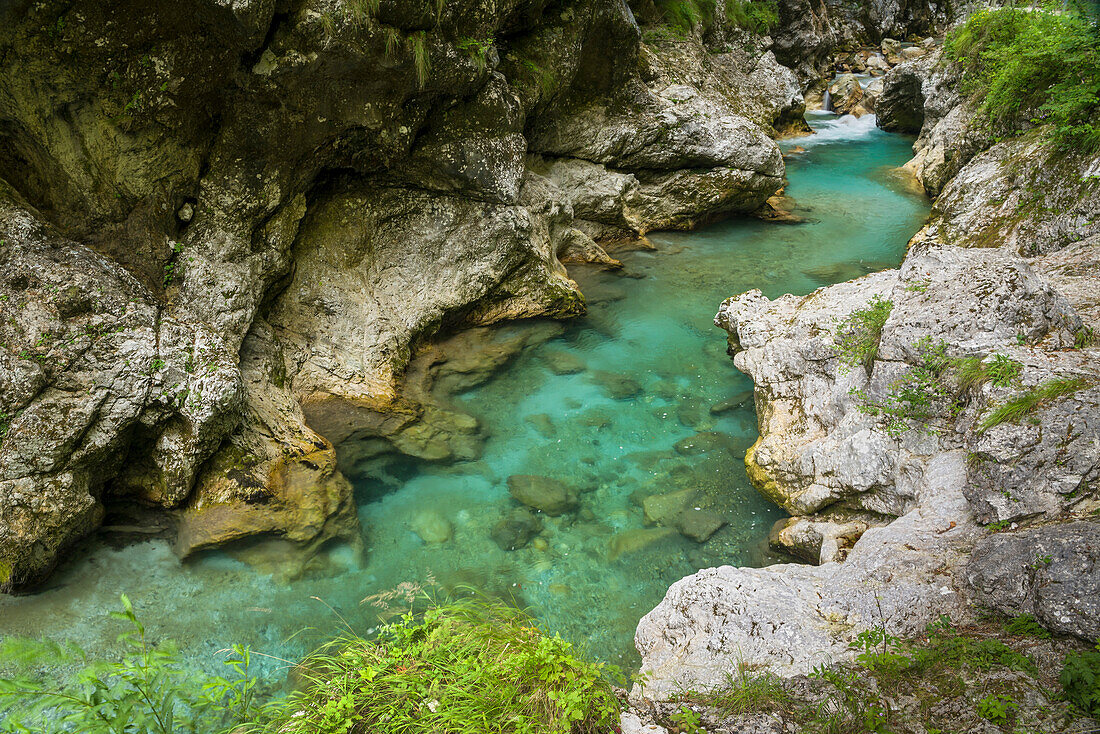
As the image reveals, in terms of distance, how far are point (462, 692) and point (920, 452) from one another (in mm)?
4107

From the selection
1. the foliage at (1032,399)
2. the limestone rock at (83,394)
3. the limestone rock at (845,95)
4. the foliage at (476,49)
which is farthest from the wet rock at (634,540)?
the limestone rock at (845,95)

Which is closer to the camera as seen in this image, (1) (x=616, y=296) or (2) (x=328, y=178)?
(2) (x=328, y=178)

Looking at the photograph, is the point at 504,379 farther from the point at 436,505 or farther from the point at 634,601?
the point at 634,601

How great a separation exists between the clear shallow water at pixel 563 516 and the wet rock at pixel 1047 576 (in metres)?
2.19

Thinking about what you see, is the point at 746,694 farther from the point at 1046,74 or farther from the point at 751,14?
the point at 751,14

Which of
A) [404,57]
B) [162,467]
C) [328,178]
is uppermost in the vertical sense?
[404,57]

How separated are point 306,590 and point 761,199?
1127 cm

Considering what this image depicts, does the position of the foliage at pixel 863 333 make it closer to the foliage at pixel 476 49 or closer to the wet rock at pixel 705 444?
the wet rock at pixel 705 444

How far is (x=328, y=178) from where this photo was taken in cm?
806

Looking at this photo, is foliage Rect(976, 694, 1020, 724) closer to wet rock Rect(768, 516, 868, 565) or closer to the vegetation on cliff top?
the vegetation on cliff top

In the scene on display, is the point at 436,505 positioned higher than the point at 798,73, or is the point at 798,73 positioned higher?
the point at 798,73

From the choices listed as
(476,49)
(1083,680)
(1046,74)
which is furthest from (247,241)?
(1046,74)

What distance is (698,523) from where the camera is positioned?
6.21 metres

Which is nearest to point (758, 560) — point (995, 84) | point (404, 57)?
point (404, 57)
